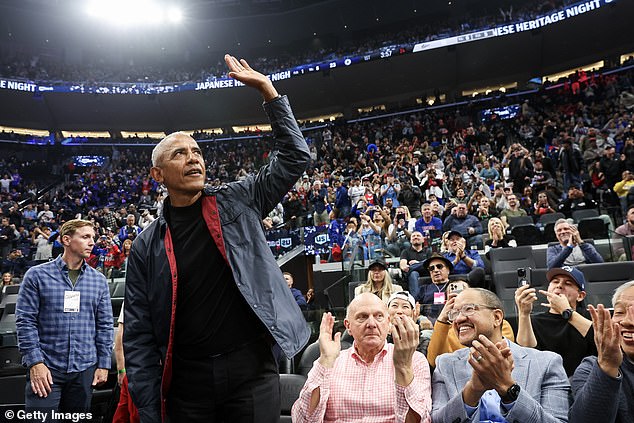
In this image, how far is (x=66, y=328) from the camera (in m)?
2.90

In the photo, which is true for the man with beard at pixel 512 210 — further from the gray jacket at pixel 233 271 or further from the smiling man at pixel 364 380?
the gray jacket at pixel 233 271

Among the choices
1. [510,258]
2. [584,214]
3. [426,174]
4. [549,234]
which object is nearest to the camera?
[510,258]

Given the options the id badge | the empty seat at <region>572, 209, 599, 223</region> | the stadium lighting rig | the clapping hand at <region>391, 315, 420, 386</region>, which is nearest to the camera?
the clapping hand at <region>391, 315, 420, 386</region>

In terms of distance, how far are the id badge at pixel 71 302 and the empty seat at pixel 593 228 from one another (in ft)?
18.3

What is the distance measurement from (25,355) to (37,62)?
22.1 meters

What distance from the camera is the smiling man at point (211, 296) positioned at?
160 cm

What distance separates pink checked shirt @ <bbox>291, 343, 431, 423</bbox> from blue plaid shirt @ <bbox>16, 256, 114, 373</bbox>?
4.40 ft

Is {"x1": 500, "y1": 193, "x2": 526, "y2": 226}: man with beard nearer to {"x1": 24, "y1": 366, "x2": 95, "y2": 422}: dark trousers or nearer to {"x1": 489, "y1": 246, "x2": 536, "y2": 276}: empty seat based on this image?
{"x1": 489, "y1": 246, "x2": 536, "y2": 276}: empty seat

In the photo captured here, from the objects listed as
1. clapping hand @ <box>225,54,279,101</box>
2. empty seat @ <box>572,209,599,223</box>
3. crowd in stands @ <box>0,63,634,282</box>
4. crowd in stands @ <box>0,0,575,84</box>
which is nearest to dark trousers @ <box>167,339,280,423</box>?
clapping hand @ <box>225,54,279,101</box>

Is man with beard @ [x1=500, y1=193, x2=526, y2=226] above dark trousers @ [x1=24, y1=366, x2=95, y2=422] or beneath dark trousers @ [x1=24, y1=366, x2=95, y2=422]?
above

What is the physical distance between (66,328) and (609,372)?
2.66 m

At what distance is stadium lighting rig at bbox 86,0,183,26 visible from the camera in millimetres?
19844

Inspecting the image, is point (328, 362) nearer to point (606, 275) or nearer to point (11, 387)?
point (606, 275)

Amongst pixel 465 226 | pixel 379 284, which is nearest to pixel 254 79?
pixel 379 284
